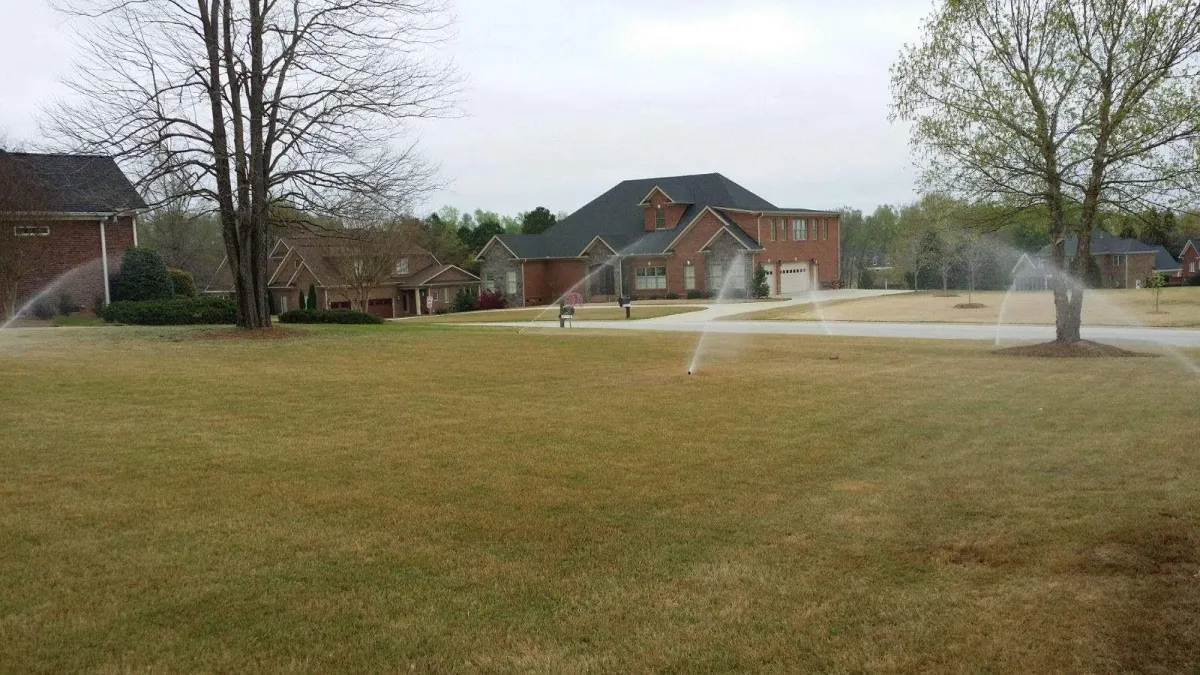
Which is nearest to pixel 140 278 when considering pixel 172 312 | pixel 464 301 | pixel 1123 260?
pixel 172 312

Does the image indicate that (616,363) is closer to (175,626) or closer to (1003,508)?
(1003,508)

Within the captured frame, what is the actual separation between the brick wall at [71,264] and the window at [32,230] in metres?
0.17

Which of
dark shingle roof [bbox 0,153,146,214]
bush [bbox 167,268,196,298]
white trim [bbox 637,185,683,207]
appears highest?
white trim [bbox 637,185,683,207]

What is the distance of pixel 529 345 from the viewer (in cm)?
2241

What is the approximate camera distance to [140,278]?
3425 centimetres

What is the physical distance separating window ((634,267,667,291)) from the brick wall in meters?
31.2

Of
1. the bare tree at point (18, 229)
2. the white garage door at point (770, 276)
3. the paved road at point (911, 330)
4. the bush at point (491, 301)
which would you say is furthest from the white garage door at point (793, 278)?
the bare tree at point (18, 229)

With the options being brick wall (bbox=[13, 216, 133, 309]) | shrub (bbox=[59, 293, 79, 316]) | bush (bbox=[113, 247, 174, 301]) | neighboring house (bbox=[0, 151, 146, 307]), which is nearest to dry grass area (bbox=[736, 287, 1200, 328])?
bush (bbox=[113, 247, 174, 301])

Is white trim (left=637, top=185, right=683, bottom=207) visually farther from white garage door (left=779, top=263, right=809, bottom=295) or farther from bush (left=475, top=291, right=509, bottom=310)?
bush (left=475, top=291, right=509, bottom=310)

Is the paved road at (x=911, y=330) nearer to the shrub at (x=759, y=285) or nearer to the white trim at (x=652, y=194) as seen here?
the shrub at (x=759, y=285)

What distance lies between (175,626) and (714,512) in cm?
407

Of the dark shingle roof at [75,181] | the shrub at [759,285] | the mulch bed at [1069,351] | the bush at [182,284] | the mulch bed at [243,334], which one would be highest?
the dark shingle roof at [75,181]

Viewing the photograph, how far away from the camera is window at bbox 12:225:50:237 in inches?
1240

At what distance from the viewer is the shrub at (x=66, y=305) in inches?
1325
